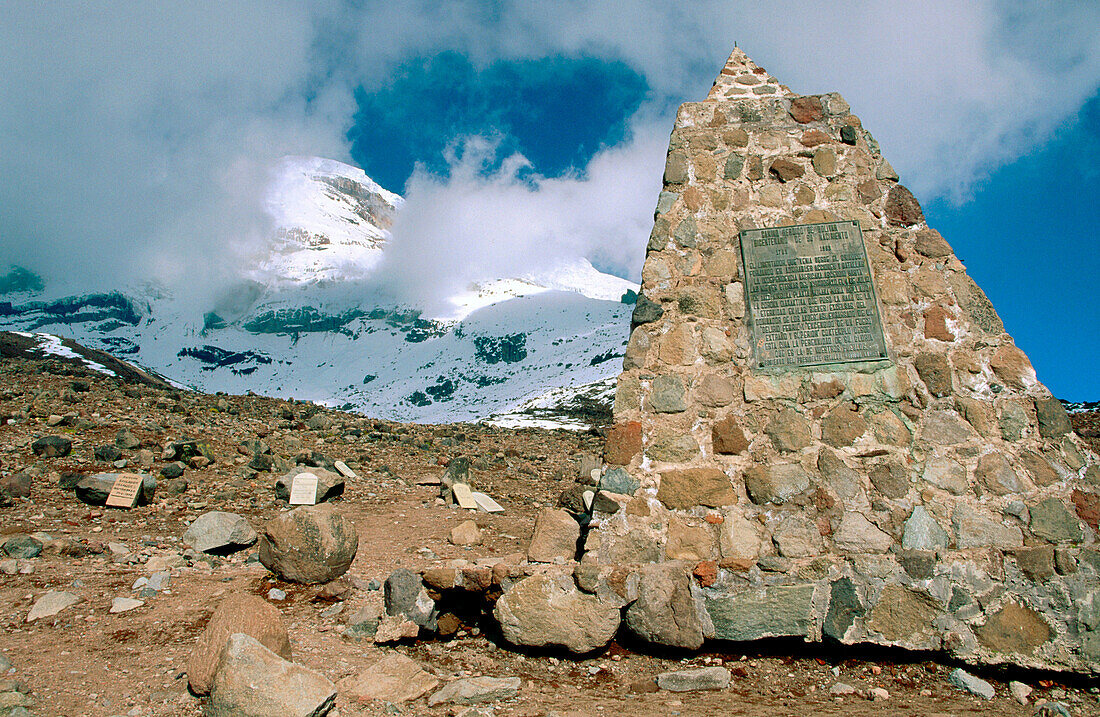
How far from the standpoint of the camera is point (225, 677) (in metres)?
2.72

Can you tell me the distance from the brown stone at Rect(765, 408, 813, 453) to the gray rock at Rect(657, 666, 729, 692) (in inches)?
62.8

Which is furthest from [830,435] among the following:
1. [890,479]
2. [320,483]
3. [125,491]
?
[125,491]

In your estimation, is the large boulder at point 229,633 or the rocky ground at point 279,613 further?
the rocky ground at point 279,613

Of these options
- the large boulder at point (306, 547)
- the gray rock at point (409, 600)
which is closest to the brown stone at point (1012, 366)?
the gray rock at point (409, 600)

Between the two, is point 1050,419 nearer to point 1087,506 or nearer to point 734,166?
point 1087,506

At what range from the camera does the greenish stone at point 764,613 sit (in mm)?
3699

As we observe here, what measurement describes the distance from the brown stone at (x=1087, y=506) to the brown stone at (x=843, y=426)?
1361 millimetres

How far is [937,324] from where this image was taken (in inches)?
175

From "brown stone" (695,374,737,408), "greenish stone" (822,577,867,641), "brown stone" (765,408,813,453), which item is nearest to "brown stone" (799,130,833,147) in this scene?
"brown stone" (695,374,737,408)

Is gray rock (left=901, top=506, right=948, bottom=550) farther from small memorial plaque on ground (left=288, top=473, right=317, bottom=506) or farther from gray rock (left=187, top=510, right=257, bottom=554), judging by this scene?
small memorial plaque on ground (left=288, top=473, right=317, bottom=506)

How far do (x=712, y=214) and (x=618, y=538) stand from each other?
9.29 feet

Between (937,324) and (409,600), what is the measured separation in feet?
14.8

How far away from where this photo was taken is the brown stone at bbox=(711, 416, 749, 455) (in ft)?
13.9

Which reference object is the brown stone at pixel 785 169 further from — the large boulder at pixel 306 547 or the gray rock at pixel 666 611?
the large boulder at pixel 306 547
